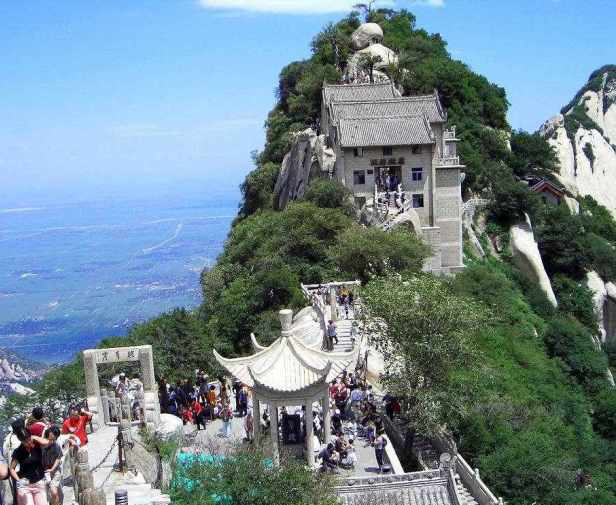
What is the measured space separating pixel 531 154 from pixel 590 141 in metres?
36.9

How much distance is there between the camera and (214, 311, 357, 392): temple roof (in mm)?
19578

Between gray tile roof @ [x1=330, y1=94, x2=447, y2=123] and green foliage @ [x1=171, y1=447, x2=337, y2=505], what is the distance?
111ft

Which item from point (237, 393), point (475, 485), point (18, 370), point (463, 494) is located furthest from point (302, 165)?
point (18, 370)

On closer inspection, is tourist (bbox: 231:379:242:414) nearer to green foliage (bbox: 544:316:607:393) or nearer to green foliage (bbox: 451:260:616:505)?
green foliage (bbox: 451:260:616:505)

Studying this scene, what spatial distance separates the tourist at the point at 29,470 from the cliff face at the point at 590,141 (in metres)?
71.6

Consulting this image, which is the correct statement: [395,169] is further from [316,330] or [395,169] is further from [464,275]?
[316,330]

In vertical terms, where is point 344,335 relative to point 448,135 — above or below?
below

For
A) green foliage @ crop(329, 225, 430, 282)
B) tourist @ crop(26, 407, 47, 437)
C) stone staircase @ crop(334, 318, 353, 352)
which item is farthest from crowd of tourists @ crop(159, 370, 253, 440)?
green foliage @ crop(329, 225, 430, 282)

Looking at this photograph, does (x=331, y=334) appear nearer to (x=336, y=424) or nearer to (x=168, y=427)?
(x=336, y=424)

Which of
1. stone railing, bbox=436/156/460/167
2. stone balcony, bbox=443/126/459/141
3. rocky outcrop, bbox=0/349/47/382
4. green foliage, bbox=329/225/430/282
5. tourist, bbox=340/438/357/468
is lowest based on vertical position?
rocky outcrop, bbox=0/349/47/382

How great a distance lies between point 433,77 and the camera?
60125 mm

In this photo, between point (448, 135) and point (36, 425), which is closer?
point (36, 425)

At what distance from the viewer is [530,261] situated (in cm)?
5150

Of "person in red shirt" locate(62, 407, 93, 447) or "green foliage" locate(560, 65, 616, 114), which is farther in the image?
"green foliage" locate(560, 65, 616, 114)
